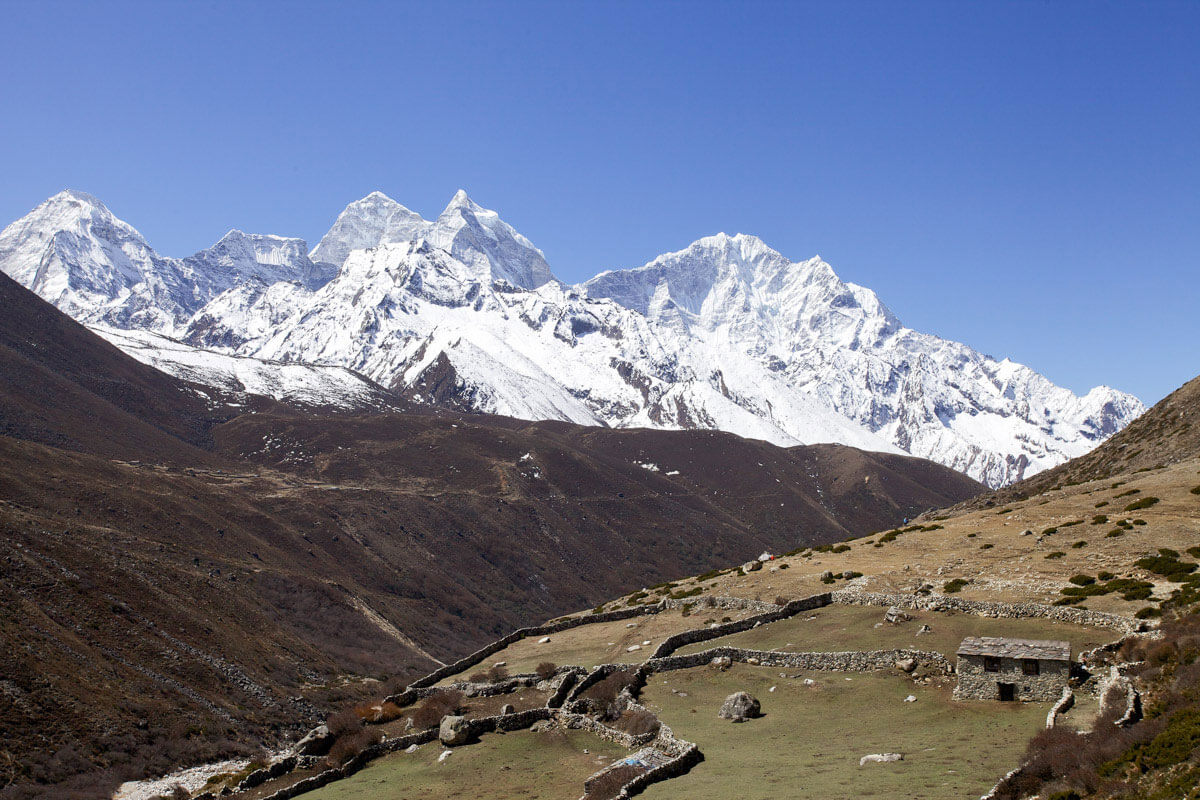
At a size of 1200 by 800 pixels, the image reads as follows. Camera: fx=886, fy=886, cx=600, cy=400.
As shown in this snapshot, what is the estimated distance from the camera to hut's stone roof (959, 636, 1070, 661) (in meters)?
25.8

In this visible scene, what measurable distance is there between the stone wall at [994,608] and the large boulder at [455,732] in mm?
19696

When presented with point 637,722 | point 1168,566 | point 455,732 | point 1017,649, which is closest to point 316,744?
point 455,732

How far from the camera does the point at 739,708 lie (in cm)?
2933

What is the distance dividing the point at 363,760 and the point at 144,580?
58.9 m

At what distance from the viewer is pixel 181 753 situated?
188 ft

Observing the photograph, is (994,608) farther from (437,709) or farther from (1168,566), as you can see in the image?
(437,709)

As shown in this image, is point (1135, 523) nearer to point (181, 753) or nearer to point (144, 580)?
point (181, 753)

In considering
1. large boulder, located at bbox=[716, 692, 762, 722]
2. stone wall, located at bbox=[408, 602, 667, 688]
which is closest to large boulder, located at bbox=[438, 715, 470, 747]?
large boulder, located at bbox=[716, 692, 762, 722]

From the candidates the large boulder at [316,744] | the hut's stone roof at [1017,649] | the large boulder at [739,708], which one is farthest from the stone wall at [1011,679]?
the large boulder at [316,744]

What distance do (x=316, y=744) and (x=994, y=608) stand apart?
2745cm

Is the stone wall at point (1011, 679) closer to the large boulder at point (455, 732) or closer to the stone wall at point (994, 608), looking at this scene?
the stone wall at point (994, 608)

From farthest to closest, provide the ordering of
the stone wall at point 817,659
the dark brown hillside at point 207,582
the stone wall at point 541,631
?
the dark brown hillside at point 207,582 < the stone wall at point 541,631 < the stone wall at point 817,659

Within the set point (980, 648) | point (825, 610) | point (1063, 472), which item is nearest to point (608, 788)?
point (980, 648)

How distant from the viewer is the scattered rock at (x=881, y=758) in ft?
73.4
